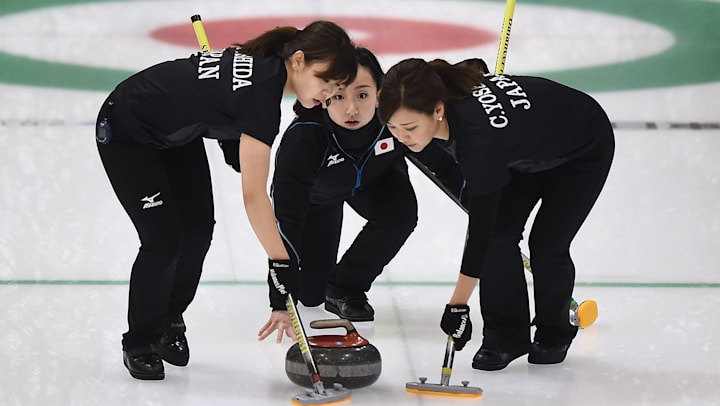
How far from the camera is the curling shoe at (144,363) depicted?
3.64 metres

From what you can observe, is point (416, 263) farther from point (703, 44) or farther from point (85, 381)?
point (703, 44)

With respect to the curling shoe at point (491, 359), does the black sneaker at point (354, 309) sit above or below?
below

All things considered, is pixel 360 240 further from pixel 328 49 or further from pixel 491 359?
pixel 328 49

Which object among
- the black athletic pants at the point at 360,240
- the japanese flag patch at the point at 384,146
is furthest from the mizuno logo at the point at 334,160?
the black athletic pants at the point at 360,240

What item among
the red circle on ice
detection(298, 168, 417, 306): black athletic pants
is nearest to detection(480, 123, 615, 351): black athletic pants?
detection(298, 168, 417, 306): black athletic pants

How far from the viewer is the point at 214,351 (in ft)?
13.0

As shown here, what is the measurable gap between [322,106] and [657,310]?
1.41 metres

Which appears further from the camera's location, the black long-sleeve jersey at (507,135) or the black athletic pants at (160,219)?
the black athletic pants at (160,219)

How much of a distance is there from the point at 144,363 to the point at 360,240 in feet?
3.56

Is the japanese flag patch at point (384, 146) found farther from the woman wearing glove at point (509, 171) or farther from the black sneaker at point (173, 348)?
the black sneaker at point (173, 348)

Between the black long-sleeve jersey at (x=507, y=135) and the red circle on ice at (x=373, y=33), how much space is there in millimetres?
3570

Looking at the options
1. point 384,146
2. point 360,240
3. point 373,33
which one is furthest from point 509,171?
point 373,33

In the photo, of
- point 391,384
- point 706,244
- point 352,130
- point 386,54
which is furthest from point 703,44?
point 391,384

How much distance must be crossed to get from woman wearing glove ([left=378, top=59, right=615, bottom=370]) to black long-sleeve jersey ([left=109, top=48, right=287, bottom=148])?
33cm
